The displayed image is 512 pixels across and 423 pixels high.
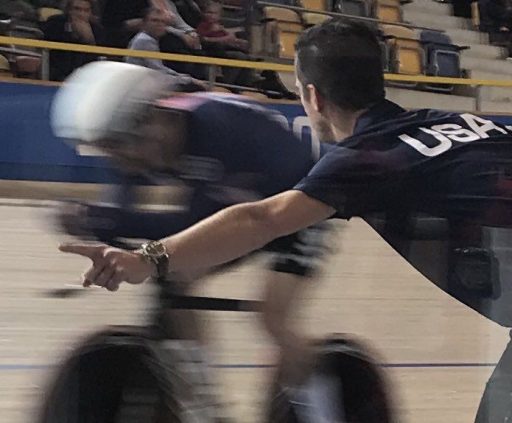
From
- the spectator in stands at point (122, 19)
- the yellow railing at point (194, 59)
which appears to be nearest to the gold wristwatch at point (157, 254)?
the yellow railing at point (194, 59)

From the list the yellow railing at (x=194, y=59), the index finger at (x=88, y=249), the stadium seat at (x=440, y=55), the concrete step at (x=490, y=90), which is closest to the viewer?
the index finger at (x=88, y=249)

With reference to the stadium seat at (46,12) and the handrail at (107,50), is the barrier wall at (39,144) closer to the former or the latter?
the handrail at (107,50)

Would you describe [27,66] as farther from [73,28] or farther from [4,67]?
[73,28]

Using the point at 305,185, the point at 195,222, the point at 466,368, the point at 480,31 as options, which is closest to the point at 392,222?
the point at 305,185

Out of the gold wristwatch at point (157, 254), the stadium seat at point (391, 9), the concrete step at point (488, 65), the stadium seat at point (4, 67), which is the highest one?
the stadium seat at point (391, 9)

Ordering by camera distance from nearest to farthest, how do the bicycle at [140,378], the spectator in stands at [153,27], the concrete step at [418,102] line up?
the bicycle at [140,378]
the concrete step at [418,102]
the spectator in stands at [153,27]

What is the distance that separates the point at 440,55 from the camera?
5.63 m

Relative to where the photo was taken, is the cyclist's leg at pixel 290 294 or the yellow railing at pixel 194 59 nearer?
the cyclist's leg at pixel 290 294

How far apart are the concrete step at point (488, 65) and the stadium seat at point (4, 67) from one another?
2.48 metres

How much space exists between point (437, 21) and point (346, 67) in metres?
5.02

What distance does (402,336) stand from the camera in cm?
152

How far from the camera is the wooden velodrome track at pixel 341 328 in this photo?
128 centimetres

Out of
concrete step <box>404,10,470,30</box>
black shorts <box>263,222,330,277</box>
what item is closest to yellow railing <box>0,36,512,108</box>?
concrete step <box>404,10,470,30</box>

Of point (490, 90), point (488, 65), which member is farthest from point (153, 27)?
point (488, 65)
